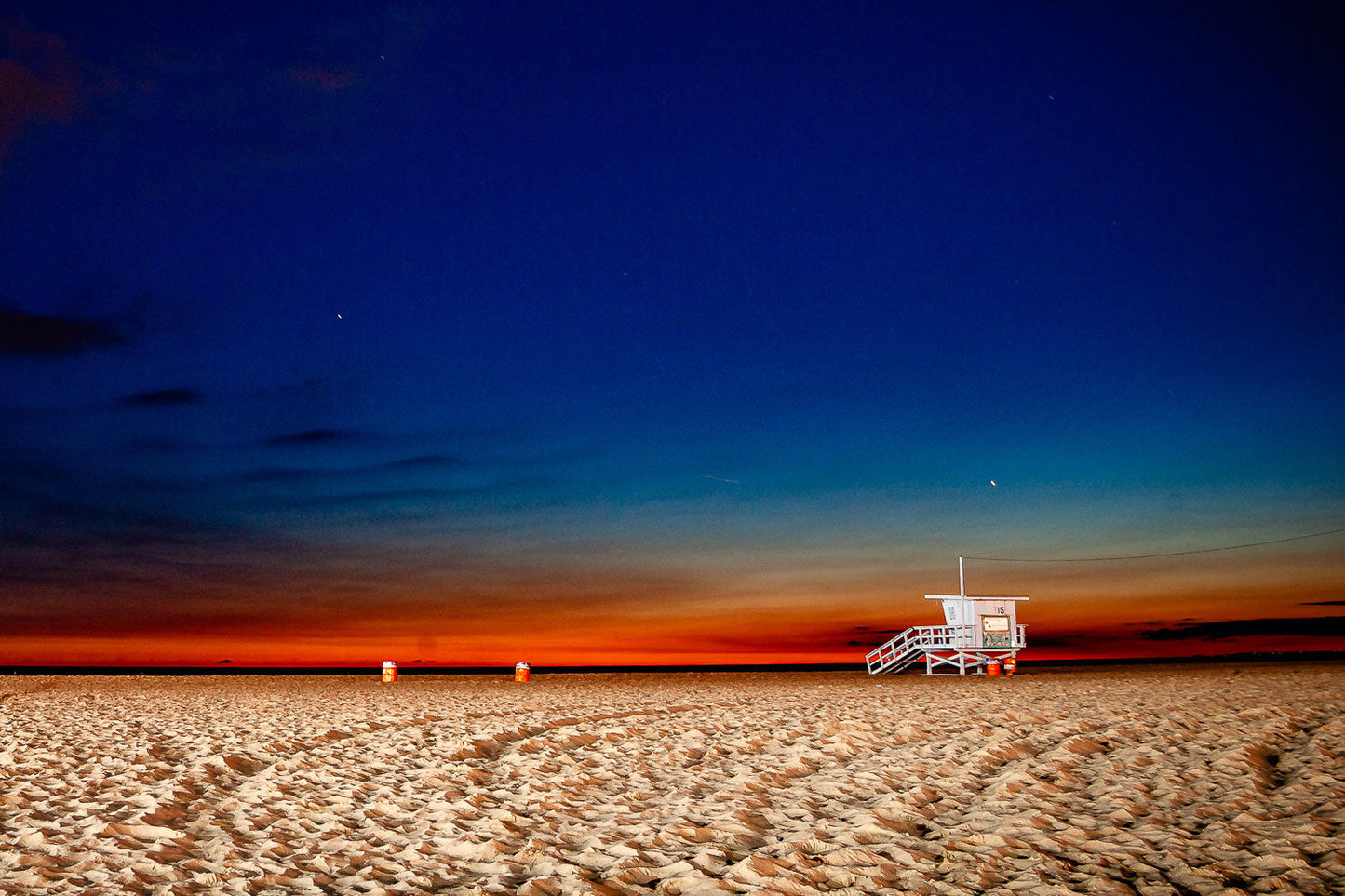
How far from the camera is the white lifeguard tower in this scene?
3047cm

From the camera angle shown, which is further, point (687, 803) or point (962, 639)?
point (962, 639)

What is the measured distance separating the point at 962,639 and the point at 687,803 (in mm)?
25595

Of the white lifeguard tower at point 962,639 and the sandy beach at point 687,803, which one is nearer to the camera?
the sandy beach at point 687,803

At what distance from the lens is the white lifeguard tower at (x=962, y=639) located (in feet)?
100.0

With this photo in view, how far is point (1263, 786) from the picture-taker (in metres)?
7.65

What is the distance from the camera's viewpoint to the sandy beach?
5.41m

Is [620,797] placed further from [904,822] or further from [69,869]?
[69,869]

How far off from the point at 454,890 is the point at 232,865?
1.58 meters

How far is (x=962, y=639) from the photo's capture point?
30.6 m

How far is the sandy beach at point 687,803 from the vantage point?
5410mm

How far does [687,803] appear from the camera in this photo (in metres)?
7.32

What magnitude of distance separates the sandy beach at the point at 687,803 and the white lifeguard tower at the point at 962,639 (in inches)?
678

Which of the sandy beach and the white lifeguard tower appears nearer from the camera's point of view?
the sandy beach

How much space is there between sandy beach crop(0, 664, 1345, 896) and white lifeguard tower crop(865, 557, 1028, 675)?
1723cm
